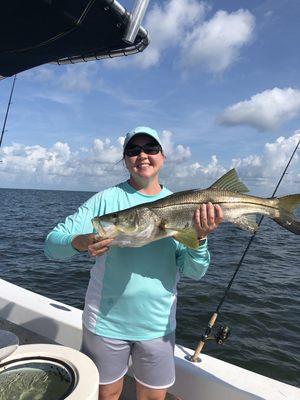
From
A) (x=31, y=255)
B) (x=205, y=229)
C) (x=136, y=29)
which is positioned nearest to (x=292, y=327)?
(x=205, y=229)

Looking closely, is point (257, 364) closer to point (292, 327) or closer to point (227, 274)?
point (292, 327)

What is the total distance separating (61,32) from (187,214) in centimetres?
184

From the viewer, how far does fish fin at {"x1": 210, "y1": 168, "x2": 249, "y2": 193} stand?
341cm

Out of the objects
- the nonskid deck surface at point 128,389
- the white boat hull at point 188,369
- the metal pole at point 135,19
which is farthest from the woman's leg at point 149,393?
the metal pole at point 135,19

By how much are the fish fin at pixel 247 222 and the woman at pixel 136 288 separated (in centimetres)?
41

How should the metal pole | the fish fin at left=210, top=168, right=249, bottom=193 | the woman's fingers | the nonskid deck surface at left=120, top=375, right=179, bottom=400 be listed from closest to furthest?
the woman's fingers → the metal pole → the fish fin at left=210, top=168, right=249, bottom=193 → the nonskid deck surface at left=120, top=375, right=179, bottom=400

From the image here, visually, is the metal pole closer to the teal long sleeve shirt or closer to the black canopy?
the black canopy

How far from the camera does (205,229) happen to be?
301 cm

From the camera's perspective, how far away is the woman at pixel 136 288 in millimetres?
2945

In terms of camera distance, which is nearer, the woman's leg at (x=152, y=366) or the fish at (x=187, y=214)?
the fish at (x=187, y=214)

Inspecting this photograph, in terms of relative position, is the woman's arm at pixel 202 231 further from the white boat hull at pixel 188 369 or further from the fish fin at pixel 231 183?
the white boat hull at pixel 188 369

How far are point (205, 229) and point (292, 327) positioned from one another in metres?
7.53

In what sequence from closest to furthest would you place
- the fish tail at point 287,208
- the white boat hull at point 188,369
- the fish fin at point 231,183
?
the fish tail at point 287,208 < the fish fin at point 231,183 < the white boat hull at point 188,369

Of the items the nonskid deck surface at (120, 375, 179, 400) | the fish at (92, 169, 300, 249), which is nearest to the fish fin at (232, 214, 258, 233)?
the fish at (92, 169, 300, 249)
